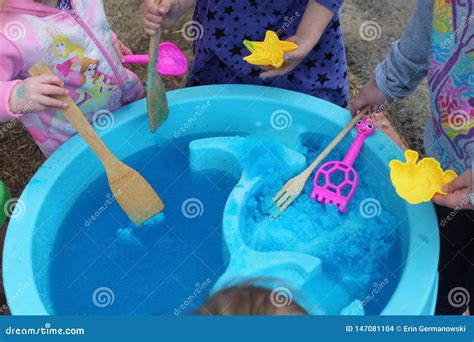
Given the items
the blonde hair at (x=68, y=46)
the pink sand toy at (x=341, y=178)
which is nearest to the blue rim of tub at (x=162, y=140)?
the pink sand toy at (x=341, y=178)

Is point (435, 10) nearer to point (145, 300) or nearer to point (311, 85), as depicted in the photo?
point (311, 85)

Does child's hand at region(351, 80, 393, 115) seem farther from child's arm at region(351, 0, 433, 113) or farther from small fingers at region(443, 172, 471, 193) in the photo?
small fingers at region(443, 172, 471, 193)

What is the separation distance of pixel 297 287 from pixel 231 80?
49 cm

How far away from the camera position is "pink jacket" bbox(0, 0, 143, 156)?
949 millimetres

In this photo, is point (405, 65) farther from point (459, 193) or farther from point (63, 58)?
point (63, 58)

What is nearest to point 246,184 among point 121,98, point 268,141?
point 268,141

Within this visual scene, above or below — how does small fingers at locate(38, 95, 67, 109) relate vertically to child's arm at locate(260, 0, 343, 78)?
below

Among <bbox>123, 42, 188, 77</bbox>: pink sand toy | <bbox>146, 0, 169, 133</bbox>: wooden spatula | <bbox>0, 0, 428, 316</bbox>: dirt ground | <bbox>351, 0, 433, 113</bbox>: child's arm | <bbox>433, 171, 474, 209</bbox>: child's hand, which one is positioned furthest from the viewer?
<bbox>0, 0, 428, 316</bbox>: dirt ground

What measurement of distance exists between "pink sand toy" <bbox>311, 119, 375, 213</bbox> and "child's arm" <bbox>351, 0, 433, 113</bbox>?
50 mm

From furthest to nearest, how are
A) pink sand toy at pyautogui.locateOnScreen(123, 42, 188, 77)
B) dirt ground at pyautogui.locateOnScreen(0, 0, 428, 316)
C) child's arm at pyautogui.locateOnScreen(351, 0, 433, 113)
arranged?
dirt ground at pyautogui.locateOnScreen(0, 0, 428, 316) < pink sand toy at pyautogui.locateOnScreen(123, 42, 188, 77) < child's arm at pyautogui.locateOnScreen(351, 0, 433, 113)

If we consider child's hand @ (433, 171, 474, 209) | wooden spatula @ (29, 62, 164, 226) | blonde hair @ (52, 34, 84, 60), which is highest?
child's hand @ (433, 171, 474, 209)

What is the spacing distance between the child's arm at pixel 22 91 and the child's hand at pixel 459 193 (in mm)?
580

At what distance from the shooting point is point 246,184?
103 centimetres

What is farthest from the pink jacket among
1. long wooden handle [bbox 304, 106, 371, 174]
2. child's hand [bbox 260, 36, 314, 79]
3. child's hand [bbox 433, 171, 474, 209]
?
child's hand [bbox 433, 171, 474, 209]
